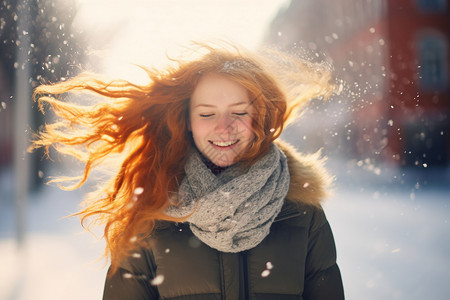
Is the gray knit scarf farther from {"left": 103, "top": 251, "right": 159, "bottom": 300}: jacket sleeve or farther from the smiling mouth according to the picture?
{"left": 103, "top": 251, "right": 159, "bottom": 300}: jacket sleeve

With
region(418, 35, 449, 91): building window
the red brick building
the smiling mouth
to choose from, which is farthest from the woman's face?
region(418, 35, 449, 91): building window

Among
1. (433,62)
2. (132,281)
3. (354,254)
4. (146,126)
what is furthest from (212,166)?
(433,62)

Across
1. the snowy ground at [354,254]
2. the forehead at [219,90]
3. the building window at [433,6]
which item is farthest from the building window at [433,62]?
the forehead at [219,90]

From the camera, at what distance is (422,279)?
13.2 ft

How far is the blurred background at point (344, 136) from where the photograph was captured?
2725 millimetres

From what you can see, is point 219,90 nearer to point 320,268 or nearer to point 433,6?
point 320,268

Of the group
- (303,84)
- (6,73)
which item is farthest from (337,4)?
(303,84)

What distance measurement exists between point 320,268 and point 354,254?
134 inches

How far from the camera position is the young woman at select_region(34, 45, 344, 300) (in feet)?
5.19

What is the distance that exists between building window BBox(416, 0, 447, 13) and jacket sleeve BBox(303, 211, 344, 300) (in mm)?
17465

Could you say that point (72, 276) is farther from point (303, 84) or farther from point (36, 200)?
point (36, 200)

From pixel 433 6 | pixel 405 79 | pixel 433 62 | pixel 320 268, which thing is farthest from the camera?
pixel 433 6

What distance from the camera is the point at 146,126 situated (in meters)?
1.85

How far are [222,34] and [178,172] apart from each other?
26.3 inches
